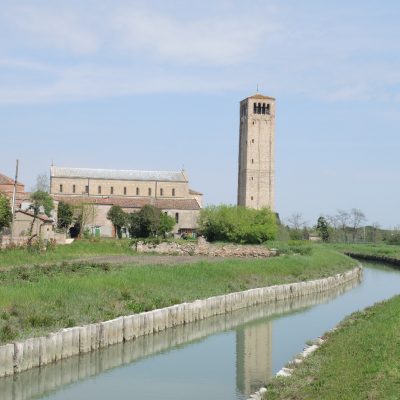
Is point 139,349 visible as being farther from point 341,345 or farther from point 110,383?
point 341,345

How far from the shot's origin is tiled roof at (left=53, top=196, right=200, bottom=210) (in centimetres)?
9448

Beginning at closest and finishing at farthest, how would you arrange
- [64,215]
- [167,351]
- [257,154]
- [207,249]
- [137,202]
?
[167,351], [207,249], [64,215], [257,154], [137,202]

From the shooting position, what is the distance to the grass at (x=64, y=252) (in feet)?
130

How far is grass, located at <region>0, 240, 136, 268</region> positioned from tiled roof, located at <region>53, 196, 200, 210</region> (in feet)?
100

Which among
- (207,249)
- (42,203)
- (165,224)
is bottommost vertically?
(207,249)

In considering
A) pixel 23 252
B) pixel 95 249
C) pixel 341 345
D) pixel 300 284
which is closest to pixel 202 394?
pixel 341 345

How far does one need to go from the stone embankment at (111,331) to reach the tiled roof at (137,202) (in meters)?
61.7

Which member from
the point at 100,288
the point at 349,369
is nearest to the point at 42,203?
the point at 100,288

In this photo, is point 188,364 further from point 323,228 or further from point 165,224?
point 323,228

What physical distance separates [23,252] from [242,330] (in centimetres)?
2038

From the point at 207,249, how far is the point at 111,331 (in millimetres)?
49558

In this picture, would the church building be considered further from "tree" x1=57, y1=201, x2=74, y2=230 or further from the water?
the water

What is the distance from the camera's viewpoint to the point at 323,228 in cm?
12044

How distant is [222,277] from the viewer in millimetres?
35938
